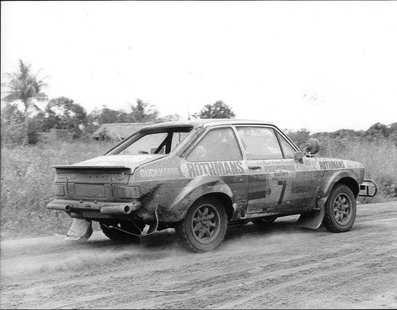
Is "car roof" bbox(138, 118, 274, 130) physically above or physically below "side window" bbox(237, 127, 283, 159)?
above

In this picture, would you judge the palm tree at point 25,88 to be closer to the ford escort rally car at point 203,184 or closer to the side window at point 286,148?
the ford escort rally car at point 203,184

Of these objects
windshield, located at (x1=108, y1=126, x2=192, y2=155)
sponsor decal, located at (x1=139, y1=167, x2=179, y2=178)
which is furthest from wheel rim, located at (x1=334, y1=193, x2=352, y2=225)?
sponsor decal, located at (x1=139, y1=167, x2=179, y2=178)

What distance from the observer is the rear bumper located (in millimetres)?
5926

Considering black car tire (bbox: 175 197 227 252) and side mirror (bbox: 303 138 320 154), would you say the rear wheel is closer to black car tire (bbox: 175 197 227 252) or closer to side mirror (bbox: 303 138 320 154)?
black car tire (bbox: 175 197 227 252)

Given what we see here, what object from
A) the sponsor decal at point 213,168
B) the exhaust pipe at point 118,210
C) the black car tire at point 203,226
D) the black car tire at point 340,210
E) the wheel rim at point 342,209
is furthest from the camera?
the wheel rim at point 342,209

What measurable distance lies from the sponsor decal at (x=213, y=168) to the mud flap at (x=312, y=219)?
1.63 m

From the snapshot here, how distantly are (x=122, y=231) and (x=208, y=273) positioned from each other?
88.2 inches

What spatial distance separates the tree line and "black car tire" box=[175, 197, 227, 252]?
6.33 feet

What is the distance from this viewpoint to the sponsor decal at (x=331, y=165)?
7900 mm

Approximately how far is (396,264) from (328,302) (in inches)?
65.8

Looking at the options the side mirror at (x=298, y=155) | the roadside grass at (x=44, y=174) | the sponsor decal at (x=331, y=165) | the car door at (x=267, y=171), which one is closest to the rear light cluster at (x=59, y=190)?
the roadside grass at (x=44, y=174)

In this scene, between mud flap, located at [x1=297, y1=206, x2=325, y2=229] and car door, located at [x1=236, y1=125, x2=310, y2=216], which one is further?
mud flap, located at [x1=297, y1=206, x2=325, y2=229]

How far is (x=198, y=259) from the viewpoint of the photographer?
19.7ft

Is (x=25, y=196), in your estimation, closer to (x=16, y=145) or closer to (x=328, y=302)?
(x=16, y=145)
